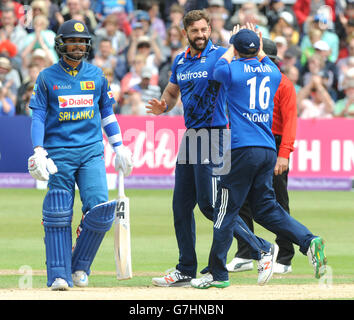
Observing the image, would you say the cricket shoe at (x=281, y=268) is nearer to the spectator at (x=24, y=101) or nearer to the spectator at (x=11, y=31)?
the spectator at (x=24, y=101)

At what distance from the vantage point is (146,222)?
14156 mm

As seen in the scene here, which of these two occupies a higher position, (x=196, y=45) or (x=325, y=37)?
(x=325, y=37)

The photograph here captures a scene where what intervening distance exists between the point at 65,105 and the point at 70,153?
0.44 metres

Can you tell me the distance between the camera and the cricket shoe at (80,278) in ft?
28.6

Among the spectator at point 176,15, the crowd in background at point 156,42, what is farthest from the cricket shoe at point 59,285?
the spectator at point 176,15

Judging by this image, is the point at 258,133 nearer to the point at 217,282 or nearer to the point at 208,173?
the point at 208,173

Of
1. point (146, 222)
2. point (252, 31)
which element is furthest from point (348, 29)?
point (252, 31)

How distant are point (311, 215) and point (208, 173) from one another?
6565 mm

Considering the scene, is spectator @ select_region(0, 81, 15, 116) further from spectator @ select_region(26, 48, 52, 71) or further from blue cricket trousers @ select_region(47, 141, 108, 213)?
blue cricket trousers @ select_region(47, 141, 108, 213)

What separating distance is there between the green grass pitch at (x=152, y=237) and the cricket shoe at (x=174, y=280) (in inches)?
6.7

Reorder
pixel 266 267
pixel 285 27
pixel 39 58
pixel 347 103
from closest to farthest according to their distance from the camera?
1. pixel 266 267
2. pixel 39 58
3. pixel 347 103
4. pixel 285 27

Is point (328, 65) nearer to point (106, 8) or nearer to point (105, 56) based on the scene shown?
point (105, 56)

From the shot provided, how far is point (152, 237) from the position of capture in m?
12.7

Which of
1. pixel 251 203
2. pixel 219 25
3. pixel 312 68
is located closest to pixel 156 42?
pixel 219 25
